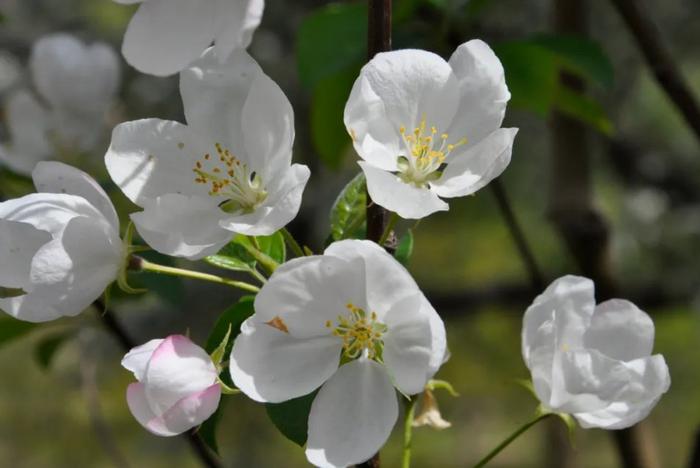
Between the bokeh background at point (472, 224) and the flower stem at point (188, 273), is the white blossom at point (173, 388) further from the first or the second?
the bokeh background at point (472, 224)

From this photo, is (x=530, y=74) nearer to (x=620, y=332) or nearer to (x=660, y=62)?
(x=660, y=62)

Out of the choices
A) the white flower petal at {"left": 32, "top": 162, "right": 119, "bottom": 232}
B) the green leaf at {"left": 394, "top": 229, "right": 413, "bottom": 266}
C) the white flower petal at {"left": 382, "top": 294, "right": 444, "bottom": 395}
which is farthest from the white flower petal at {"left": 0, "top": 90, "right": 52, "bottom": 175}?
the white flower petal at {"left": 382, "top": 294, "right": 444, "bottom": 395}

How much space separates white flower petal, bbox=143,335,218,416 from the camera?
716mm

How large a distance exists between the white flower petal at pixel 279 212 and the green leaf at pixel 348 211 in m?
0.08

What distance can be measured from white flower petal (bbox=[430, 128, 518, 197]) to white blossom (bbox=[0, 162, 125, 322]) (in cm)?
27

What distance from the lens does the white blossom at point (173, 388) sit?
72cm

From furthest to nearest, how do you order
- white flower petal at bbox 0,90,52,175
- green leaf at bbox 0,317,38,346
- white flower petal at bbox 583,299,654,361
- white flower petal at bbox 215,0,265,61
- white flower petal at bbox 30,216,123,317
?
white flower petal at bbox 0,90,52,175 → green leaf at bbox 0,317,38,346 → white flower petal at bbox 583,299,654,361 → white flower petal at bbox 30,216,123,317 → white flower petal at bbox 215,0,265,61

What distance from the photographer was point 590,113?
4.77 ft

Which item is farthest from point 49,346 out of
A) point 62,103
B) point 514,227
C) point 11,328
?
point 514,227

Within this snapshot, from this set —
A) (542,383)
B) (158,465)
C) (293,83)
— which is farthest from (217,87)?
(158,465)

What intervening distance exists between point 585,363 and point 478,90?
24 centimetres

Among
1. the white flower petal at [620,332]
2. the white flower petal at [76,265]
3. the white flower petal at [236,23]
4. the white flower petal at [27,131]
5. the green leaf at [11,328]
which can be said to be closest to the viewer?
the white flower petal at [236,23]

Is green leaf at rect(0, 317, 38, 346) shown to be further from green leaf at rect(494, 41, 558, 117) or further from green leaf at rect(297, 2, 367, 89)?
green leaf at rect(494, 41, 558, 117)

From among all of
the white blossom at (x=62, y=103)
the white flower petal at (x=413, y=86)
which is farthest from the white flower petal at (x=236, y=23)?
the white blossom at (x=62, y=103)
